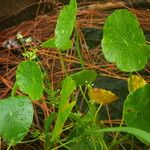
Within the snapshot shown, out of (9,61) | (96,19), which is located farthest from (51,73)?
(96,19)

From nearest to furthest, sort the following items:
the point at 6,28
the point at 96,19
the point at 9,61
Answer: the point at 9,61, the point at 96,19, the point at 6,28

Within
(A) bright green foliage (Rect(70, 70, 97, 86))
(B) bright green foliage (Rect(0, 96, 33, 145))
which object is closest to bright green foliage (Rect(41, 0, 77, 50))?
(A) bright green foliage (Rect(70, 70, 97, 86))

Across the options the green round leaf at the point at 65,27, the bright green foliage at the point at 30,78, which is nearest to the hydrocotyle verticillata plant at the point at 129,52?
the green round leaf at the point at 65,27

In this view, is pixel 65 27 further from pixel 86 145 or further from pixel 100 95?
pixel 86 145

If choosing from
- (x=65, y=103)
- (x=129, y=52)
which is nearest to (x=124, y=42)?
(x=129, y=52)

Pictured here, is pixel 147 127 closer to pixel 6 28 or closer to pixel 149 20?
pixel 149 20

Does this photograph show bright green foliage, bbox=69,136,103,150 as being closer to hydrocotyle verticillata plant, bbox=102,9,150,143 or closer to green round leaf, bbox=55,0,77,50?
hydrocotyle verticillata plant, bbox=102,9,150,143

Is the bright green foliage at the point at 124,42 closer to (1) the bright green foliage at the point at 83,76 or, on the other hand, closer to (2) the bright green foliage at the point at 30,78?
(1) the bright green foliage at the point at 83,76
